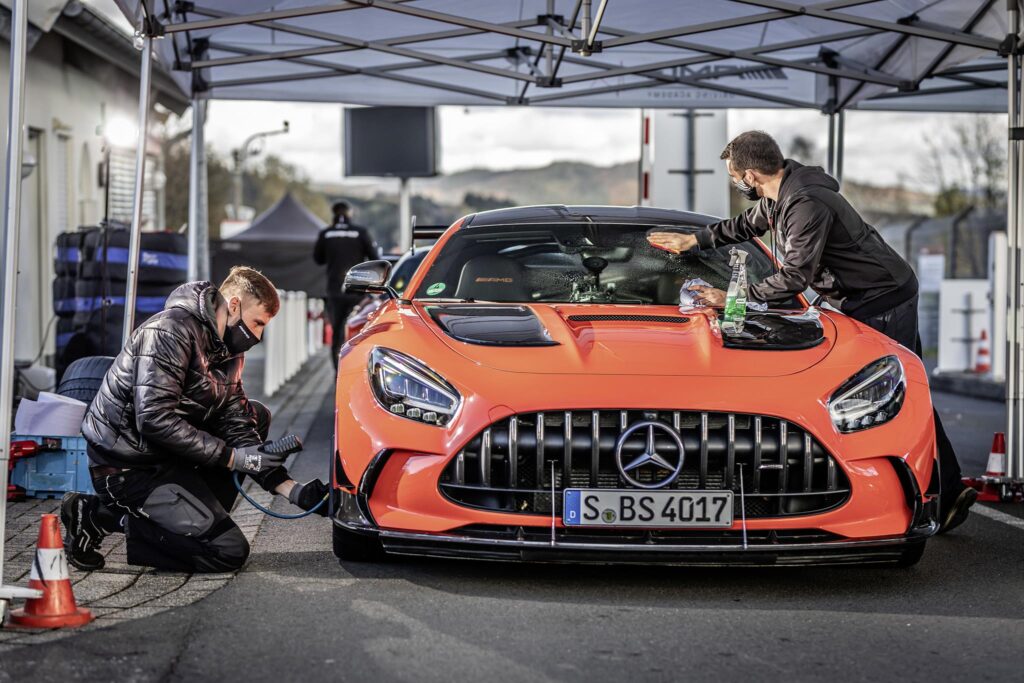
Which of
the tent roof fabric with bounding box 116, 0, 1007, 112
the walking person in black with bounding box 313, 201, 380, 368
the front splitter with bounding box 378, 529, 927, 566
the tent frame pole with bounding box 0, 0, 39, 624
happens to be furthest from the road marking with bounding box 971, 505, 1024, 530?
the walking person in black with bounding box 313, 201, 380, 368

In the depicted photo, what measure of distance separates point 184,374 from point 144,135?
10.4 feet

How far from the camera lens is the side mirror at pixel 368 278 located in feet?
19.8

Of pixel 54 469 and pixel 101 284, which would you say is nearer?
pixel 54 469

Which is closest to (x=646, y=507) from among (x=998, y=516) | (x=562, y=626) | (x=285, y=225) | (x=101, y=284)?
(x=562, y=626)

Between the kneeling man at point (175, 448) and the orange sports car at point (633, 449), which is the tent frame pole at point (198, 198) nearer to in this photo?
the kneeling man at point (175, 448)

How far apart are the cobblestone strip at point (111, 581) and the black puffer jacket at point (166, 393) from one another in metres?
0.43

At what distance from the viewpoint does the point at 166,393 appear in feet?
16.9

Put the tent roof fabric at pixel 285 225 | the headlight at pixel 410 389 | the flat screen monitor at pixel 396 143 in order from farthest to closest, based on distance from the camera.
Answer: the tent roof fabric at pixel 285 225
the flat screen monitor at pixel 396 143
the headlight at pixel 410 389

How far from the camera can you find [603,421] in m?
4.68

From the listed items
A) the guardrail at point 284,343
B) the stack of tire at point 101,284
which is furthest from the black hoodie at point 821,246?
the stack of tire at point 101,284

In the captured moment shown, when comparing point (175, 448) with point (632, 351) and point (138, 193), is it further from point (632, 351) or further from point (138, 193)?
point (138, 193)

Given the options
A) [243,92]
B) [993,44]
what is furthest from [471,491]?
[243,92]

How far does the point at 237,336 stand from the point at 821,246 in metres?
2.40

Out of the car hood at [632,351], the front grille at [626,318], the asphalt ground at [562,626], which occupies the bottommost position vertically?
the asphalt ground at [562,626]
